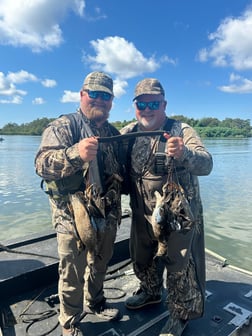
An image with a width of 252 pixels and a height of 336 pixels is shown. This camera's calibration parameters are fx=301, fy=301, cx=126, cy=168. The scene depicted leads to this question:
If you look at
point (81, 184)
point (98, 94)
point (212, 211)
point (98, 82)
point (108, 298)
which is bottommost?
point (212, 211)

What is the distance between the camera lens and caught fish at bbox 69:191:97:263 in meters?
2.32

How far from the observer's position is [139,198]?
9.91 ft

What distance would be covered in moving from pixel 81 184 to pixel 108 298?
168 centimetres

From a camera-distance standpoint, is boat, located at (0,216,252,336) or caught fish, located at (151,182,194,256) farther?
boat, located at (0,216,252,336)

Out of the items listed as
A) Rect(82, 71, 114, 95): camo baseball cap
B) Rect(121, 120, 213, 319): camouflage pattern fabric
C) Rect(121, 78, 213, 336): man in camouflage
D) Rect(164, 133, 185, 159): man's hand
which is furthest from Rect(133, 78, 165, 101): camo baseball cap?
Rect(164, 133, 185, 159): man's hand

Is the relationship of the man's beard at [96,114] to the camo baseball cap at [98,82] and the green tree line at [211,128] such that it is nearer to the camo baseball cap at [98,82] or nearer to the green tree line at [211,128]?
the camo baseball cap at [98,82]

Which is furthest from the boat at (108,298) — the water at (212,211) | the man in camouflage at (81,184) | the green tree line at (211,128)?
the green tree line at (211,128)

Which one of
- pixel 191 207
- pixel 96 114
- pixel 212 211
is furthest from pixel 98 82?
pixel 212 211

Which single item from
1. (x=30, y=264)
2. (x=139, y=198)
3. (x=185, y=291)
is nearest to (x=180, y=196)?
(x=139, y=198)

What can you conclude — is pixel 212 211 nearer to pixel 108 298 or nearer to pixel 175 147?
pixel 108 298

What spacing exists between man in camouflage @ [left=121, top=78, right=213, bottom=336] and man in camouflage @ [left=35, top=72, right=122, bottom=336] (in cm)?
26

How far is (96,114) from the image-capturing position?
2896 millimetres

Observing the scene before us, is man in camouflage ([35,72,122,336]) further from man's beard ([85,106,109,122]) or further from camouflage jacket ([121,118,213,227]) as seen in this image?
camouflage jacket ([121,118,213,227])

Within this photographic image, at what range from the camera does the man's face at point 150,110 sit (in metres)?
2.97
